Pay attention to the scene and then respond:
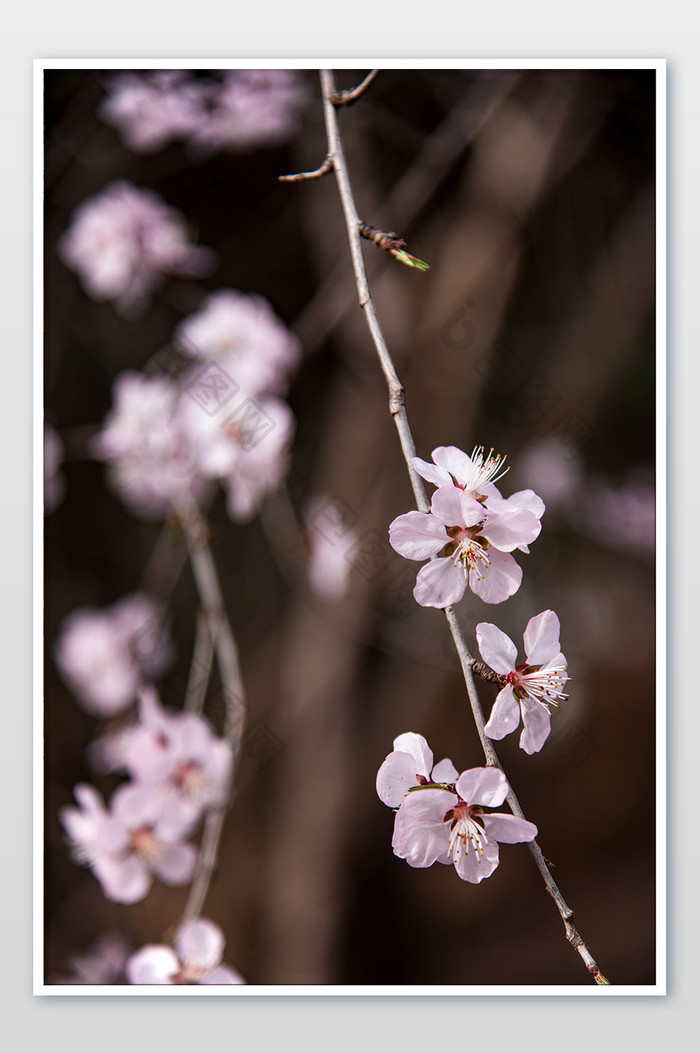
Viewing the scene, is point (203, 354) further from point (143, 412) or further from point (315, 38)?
point (315, 38)

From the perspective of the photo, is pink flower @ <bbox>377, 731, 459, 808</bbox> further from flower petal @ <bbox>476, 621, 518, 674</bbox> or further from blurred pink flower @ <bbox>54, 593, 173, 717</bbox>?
blurred pink flower @ <bbox>54, 593, 173, 717</bbox>

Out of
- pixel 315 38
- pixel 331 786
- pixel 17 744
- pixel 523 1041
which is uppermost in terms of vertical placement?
pixel 315 38

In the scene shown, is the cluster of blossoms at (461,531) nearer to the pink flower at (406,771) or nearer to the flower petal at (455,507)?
the flower petal at (455,507)

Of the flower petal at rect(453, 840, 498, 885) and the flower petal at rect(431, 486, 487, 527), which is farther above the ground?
the flower petal at rect(431, 486, 487, 527)

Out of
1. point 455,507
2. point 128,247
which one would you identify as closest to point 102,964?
point 455,507

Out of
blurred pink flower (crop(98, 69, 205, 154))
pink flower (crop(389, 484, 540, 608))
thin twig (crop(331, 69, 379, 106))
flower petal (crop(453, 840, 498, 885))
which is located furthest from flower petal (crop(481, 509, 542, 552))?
blurred pink flower (crop(98, 69, 205, 154))

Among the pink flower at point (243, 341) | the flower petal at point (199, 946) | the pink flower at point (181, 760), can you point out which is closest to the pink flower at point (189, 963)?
the flower petal at point (199, 946)

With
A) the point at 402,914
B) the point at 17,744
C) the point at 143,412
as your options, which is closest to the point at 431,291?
the point at 143,412
